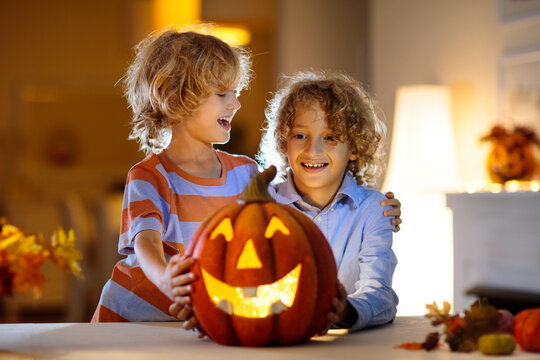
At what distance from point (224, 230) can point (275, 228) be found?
0.06 m

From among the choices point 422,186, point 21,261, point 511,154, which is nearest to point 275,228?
point 21,261

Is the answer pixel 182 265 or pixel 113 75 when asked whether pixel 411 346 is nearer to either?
pixel 182 265

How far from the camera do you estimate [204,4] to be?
3818 millimetres

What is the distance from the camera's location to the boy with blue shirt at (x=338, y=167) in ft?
4.10

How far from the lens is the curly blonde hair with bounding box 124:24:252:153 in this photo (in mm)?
1380

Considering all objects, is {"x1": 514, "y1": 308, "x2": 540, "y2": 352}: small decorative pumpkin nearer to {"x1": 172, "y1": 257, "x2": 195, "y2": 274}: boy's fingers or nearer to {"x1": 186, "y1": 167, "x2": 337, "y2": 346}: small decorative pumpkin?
{"x1": 186, "y1": 167, "x2": 337, "y2": 346}: small decorative pumpkin

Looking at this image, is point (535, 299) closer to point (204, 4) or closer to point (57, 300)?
point (204, 4)

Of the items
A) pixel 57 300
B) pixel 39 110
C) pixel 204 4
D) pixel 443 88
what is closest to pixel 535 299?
pixel 443 88

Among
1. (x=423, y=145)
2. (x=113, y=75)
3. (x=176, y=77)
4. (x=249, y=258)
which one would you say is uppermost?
(x=113, y=75)

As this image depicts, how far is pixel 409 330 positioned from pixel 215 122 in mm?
583

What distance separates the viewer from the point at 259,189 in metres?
0.93

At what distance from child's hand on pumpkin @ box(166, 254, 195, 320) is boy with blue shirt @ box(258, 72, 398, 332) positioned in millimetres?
350

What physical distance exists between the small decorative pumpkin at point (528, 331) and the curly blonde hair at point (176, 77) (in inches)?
30.3

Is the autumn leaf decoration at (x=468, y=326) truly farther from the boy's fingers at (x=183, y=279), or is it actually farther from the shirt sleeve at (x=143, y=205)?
the shirt sleeve at (x=143, y=205)
